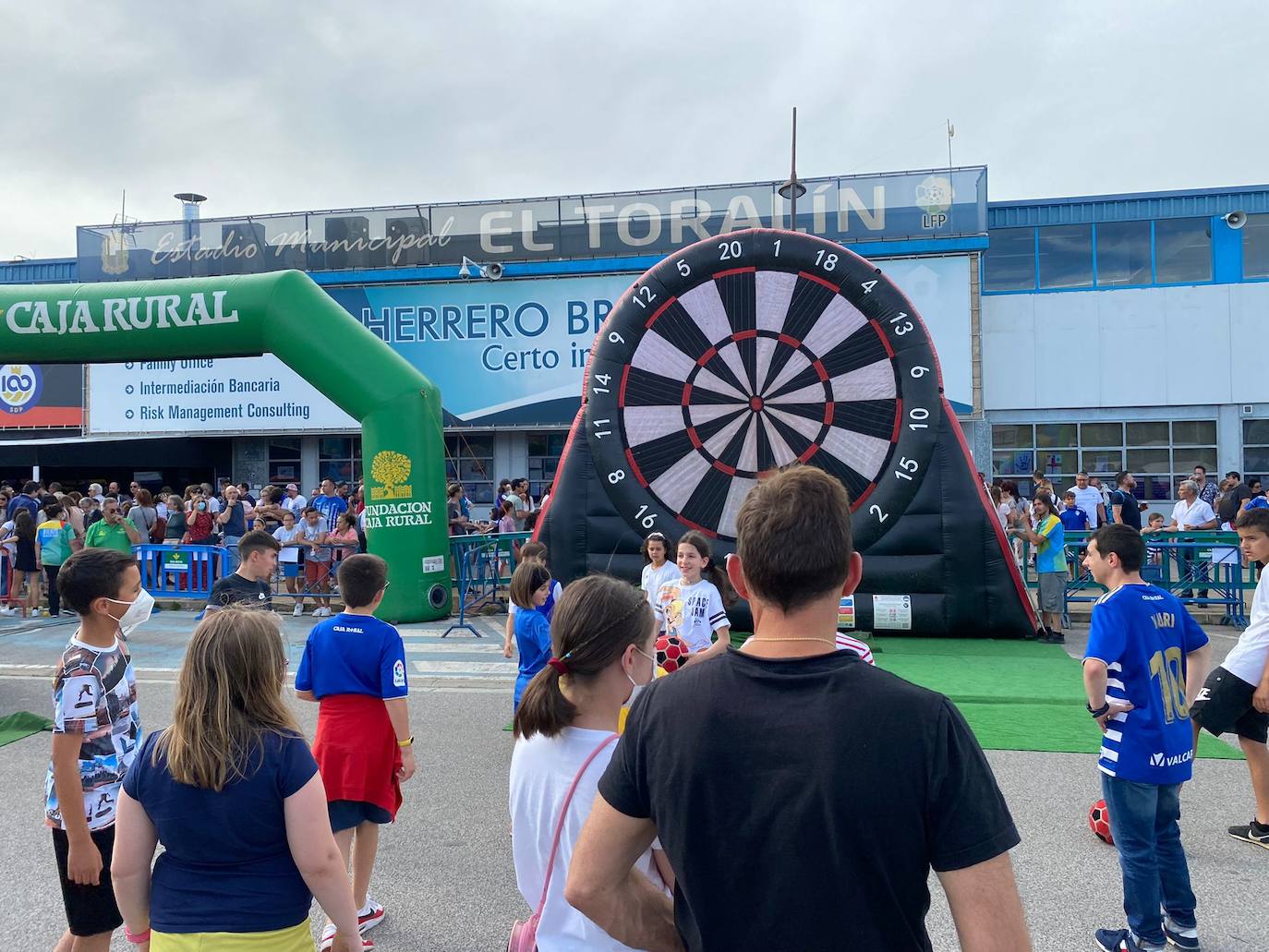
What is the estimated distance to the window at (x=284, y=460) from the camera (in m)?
21.9

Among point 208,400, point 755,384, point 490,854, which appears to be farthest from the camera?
point 208,400

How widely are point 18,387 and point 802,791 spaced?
26976 millimetres

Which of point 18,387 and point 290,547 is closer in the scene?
point 290,547

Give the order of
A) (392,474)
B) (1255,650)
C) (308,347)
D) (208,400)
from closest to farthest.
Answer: (1255,650)
(308,347)
(392,474)
(208,400)

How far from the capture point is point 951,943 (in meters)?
3.79

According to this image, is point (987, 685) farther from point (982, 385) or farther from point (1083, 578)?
point (982, 385)

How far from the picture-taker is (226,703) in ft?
7.48

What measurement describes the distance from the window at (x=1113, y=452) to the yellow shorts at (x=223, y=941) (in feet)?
63.3

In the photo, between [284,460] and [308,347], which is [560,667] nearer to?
[308,347]

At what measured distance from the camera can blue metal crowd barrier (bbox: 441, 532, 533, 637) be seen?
12477mm

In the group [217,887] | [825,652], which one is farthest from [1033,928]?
[217,887]

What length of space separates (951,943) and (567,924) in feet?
7.97

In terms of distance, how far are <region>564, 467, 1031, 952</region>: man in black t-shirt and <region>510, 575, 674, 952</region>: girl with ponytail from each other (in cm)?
32

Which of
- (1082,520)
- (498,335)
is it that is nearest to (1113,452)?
(1082,520)
